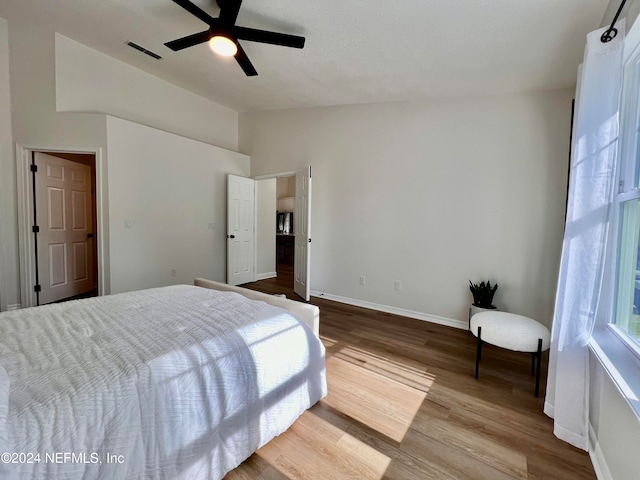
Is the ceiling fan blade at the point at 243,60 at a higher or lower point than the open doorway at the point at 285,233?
higher

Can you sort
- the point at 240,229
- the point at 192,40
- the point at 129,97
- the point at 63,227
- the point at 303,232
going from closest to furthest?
the point at 192,40 → the point at 129,97 → the point at 63,227 → the point at 303,232 → the point at 240,229

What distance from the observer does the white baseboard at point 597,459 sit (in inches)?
51.0

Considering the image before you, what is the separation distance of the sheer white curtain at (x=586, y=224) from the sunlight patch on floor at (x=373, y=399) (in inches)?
33.0

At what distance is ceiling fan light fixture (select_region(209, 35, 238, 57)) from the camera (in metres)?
2.10

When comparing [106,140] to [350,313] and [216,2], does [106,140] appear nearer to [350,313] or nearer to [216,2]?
[216,2]

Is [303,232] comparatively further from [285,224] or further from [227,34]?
[285,224]

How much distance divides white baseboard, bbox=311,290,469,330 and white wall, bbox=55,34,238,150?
3.39 m

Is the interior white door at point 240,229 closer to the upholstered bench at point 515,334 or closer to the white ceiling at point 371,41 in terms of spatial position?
the white ceiling at point 371,41

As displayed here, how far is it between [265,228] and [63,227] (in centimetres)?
304

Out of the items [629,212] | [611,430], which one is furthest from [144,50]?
[611,430]

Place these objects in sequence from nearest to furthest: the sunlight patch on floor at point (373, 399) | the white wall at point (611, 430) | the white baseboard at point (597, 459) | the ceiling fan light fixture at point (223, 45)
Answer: the white wall at point (611, 430), the white baseboard at point (597, 459), the sunlight patch on floor at point (373, 399), the ceiling fan light fixture at point (223, 45)

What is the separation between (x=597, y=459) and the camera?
4.55 feet

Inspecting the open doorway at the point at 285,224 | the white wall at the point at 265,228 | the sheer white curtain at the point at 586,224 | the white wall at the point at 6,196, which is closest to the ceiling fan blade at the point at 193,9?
the sheer white curtain at the point at 586,224

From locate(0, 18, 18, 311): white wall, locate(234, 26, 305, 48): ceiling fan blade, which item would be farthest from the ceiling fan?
locate(0, 18, 18, 311): white wall
